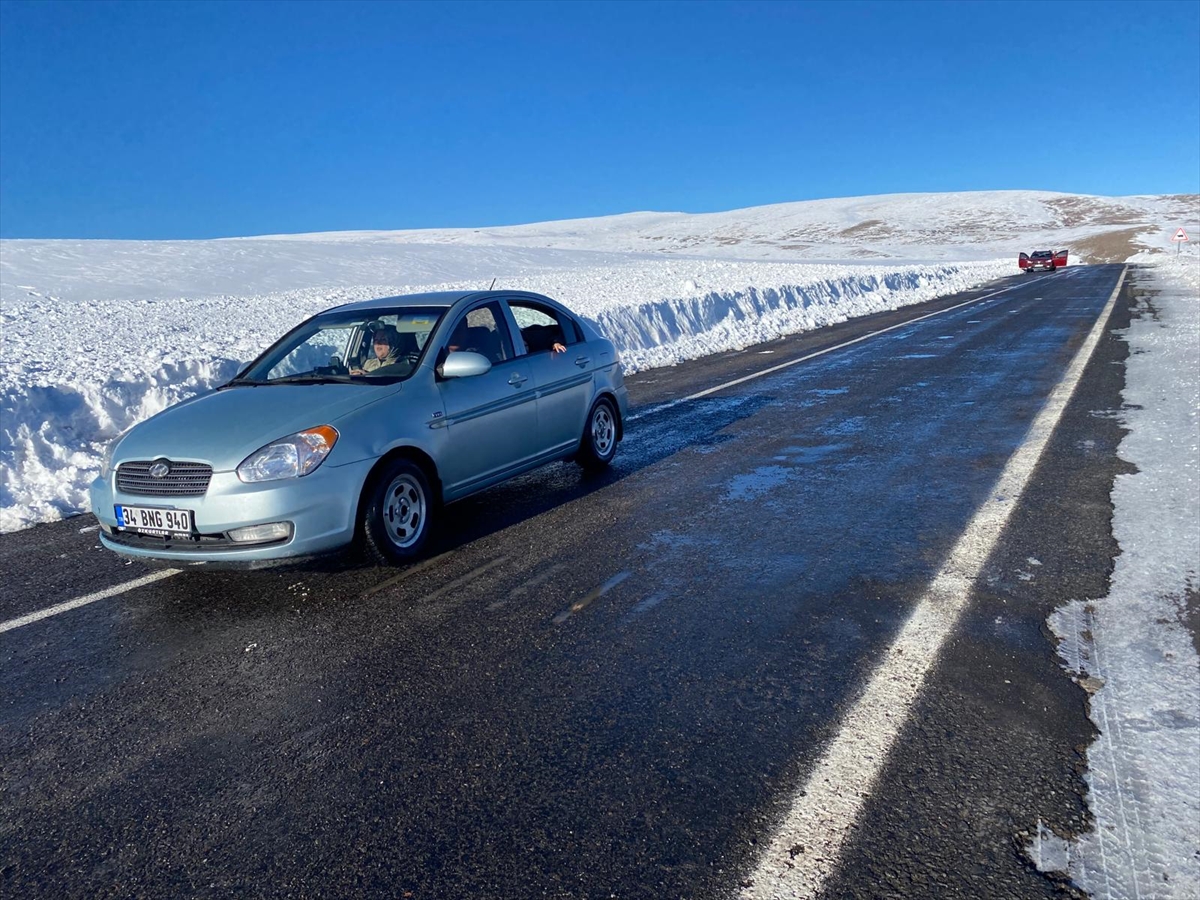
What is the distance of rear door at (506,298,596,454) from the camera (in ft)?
21.9

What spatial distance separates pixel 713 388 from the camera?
1188 centimetres

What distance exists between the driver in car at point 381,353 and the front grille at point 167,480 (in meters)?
1.36

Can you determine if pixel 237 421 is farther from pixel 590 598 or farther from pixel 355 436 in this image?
pixel 590 598

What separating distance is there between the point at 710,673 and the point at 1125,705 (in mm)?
1542

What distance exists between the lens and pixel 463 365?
5.64 meters

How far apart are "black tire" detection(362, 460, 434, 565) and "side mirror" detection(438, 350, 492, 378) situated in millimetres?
676

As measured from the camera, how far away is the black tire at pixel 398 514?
5.00 meters

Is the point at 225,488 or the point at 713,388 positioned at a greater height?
the point at 225,488

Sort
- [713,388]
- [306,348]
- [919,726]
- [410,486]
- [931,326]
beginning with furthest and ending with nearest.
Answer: [931,326]
[713,388]
[306,348]
[410,486]
[919,726]

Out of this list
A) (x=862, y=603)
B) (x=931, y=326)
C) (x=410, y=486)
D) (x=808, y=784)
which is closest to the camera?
(x=808, y=784)

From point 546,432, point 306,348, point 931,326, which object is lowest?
point 931,326

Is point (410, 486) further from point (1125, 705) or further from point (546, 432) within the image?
point (1125, 705)

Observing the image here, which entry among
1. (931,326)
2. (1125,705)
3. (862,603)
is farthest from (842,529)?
(931,326)

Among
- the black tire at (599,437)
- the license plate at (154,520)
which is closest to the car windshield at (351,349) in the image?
the license plate at (154,520)
